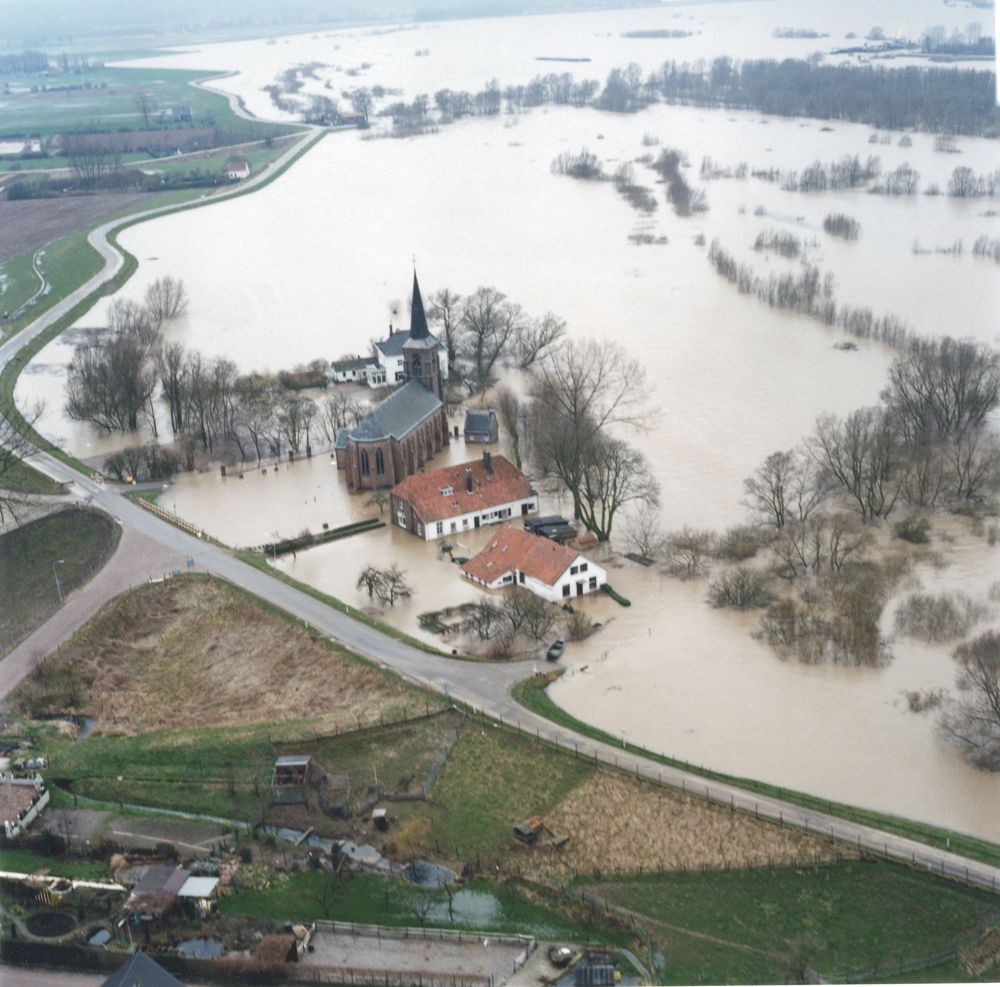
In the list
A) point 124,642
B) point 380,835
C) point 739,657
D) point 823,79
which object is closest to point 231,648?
point 124,642

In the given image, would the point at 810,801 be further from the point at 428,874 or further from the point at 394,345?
the point at 394,345

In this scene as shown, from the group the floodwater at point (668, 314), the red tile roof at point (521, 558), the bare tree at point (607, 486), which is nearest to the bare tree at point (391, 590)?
the floodwater at point (668, 314)

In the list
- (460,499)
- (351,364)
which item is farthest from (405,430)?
(351,364)

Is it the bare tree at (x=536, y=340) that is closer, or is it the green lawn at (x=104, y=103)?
the bare tree at (x=536, y=340)

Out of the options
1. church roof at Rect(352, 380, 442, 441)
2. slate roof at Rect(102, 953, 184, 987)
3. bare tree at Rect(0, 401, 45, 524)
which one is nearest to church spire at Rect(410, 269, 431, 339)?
church roof at Rect(352, 380, 442, 441)

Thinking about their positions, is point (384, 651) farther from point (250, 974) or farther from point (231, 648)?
point (250, 974)

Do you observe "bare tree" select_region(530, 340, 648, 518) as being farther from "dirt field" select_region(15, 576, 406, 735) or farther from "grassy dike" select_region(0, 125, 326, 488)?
"grassy dike" select_region(0, 125, 326, 488)

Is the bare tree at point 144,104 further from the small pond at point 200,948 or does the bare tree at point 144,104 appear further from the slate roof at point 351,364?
the small pond at point 200,948
